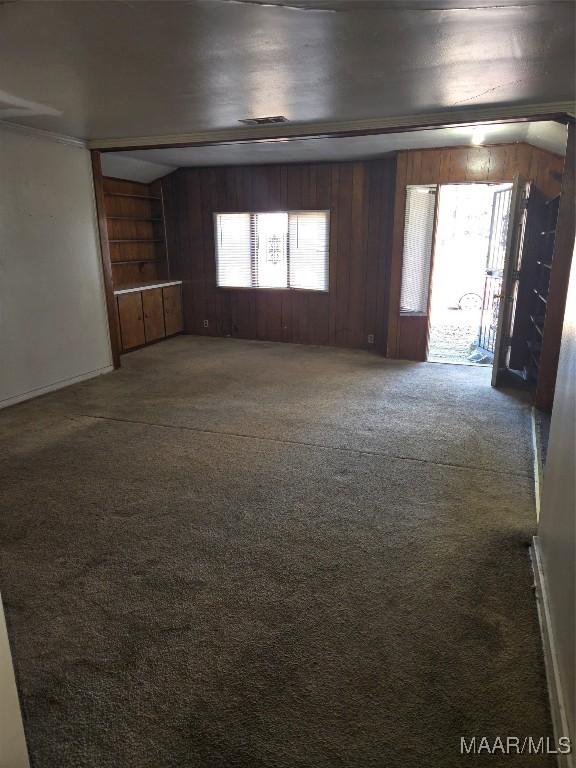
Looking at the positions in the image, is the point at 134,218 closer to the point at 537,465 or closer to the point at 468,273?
the point at 537,465

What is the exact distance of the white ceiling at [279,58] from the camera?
2.13 meters

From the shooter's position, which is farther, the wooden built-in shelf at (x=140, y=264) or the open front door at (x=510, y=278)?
the wooden built-in shelf at (x=140, y=264)

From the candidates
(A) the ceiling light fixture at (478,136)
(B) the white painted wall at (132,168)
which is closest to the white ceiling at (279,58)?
(A) the ceiling light fixture at (478,136)

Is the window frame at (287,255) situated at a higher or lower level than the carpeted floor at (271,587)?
higher

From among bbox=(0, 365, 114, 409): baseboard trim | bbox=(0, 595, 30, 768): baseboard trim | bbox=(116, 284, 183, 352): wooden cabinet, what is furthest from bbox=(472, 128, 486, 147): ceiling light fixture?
bbox=(0, 595, 30, 768): baseboard trim

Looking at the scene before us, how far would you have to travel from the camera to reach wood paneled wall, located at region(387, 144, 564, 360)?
17.9ft

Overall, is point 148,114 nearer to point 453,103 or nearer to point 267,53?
point 267,53

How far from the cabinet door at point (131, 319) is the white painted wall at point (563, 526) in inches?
222

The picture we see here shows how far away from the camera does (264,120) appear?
168 inches

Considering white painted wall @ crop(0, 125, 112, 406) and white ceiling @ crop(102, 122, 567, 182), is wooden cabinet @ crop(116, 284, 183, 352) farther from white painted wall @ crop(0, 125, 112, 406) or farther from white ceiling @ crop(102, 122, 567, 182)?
white ceiling @ crop(102, 122, 567, 182)

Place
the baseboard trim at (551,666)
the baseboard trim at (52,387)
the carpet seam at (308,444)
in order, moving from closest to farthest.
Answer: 1. the baseboard trim at (551,666)
2. the carpet seam at (308,444)
3. the baseboard trim at (52,387)

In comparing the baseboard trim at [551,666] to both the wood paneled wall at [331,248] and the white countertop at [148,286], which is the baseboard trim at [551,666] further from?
the white countertop at [148,286]

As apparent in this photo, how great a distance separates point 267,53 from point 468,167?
375 centimetres

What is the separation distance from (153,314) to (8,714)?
6.58 meters
